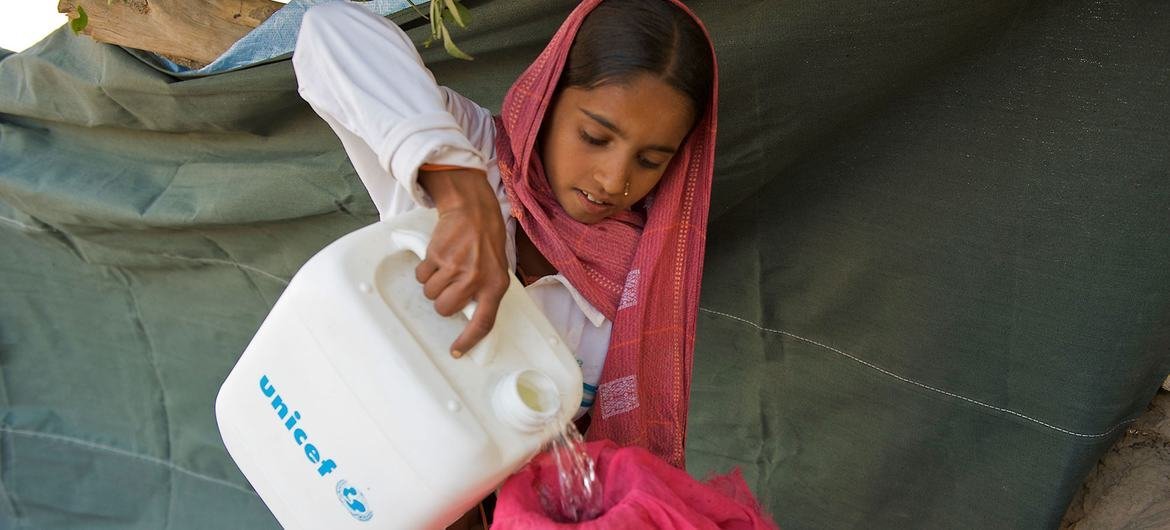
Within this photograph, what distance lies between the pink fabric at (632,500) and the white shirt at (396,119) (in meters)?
0.23

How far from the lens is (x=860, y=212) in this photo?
1.38 meters

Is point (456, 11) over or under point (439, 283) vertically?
over

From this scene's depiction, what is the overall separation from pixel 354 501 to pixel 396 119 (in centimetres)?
38

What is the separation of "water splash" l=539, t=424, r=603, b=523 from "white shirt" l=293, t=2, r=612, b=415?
0.23 meters

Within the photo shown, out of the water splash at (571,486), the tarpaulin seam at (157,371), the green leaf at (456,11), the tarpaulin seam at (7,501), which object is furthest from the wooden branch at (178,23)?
the tarpaulin seam at (7,501)

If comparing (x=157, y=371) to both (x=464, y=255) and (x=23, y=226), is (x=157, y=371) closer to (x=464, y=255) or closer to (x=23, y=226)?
(x=23, y=226)

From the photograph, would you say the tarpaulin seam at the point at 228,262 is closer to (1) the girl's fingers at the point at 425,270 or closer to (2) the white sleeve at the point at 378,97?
(2) the white sleeve at the point at 378,97

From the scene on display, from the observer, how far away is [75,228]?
208cm

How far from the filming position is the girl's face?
45.1 inches

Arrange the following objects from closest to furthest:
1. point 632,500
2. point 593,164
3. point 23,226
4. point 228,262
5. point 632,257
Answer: point 632,500 < point 593,164 < point 632,257 < point 228,262 < point 23,226

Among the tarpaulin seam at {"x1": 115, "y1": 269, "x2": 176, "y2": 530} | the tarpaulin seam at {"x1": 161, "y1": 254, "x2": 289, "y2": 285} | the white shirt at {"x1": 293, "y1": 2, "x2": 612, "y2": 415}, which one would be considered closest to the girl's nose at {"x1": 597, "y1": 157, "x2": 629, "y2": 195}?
the white shirt at {"x1": 293, "y1": 2, "x2": 612, "y2": 415}

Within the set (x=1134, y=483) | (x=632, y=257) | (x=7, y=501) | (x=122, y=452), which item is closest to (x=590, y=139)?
(x=632, y=257)

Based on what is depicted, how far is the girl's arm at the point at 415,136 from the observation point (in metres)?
0.98

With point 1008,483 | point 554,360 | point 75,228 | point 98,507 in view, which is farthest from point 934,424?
point 98,507
